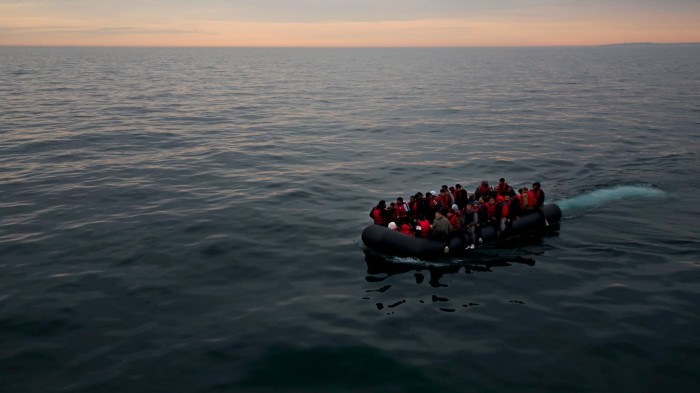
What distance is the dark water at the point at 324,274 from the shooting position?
13.1m

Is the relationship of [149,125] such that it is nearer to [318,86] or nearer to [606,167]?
[606,167]

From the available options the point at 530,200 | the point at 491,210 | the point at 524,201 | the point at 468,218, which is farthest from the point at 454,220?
the point at 530,200

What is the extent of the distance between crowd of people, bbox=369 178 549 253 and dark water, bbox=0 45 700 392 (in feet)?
3.61

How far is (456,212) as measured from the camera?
20.3 metres

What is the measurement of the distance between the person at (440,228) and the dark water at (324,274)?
1167mm

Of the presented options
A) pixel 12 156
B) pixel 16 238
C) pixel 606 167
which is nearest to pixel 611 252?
pixel 606 167

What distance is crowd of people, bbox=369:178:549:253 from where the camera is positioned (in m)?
19.4

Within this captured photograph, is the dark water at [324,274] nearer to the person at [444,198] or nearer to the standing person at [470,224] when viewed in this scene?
the standing person at [470,224]

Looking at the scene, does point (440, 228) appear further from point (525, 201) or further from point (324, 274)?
point (525, 201)

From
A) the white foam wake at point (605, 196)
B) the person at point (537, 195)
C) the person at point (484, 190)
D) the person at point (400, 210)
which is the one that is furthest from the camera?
the white foam wake at point (605, 196)

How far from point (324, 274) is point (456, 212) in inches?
229

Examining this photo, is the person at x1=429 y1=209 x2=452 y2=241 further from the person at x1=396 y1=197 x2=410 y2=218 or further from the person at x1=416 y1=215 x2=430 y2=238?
the person at x1=396 y1=197 x2=410 y2=218

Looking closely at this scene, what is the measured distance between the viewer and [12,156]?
35688mm

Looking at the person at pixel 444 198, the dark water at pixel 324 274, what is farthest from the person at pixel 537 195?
the person at pixel 444 198
